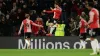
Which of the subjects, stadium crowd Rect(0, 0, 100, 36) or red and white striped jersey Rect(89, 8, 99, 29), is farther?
stadium crowd Rect(0, 0, 100, 36)

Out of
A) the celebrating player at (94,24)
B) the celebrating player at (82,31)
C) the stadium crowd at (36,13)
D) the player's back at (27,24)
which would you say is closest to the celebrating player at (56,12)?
the stadium crowd at (36,13)

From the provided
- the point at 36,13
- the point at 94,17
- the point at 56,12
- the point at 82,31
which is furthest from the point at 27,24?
the point at 94,17

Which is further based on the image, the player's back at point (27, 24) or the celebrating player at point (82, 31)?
the celebrating player at point (82, 31)

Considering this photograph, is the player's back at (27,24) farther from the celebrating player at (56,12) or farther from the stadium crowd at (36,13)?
the celebrating player at (56,12)

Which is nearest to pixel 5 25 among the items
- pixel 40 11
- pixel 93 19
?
pixel 40 11

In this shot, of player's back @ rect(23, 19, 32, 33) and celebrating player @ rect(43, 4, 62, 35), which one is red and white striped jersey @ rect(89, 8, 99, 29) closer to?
player's back @ rect(23, 19, 32, 33)

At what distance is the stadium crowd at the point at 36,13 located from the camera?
25.8 meters

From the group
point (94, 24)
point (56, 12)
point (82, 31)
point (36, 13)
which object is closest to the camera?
point (94, 24)

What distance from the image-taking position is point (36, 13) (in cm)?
2777

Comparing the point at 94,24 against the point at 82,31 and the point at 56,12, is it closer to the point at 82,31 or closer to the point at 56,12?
the point at 82,31

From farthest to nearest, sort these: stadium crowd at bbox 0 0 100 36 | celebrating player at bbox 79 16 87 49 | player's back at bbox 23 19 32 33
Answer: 1. stadium crowd at bbox 0 0 100 36
2. celebrating player at bbox 79 16 87 49
3. player's back at bbox 23 19 32 33

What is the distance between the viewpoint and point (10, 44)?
24.8 meters

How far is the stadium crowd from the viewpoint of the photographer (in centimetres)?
2581

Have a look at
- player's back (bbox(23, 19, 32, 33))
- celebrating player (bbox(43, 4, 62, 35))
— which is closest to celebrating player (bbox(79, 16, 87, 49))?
celebrating player (bbox(43, 4, 62, 35))
